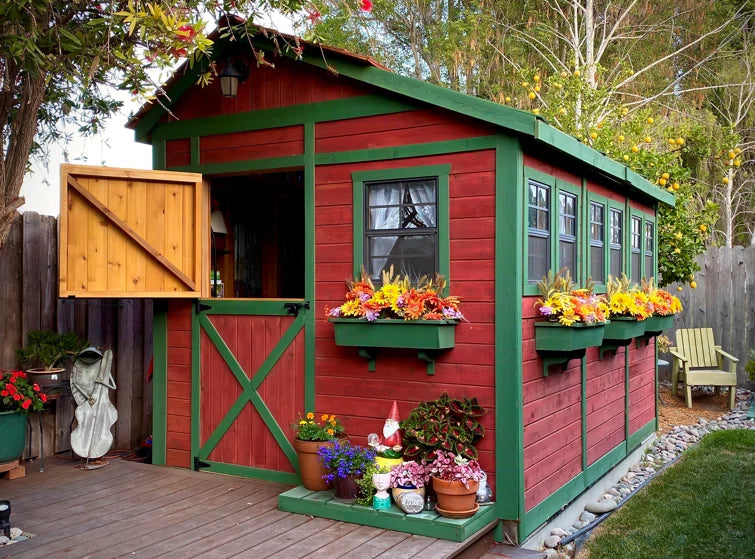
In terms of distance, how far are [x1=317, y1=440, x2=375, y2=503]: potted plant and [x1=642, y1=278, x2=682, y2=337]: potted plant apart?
352 cm

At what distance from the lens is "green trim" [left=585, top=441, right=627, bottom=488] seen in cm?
617

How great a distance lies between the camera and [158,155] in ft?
20.5

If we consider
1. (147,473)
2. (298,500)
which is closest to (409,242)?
(298,500)

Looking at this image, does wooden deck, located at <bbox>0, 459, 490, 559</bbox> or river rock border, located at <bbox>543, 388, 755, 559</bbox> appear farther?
river rock border, located at <bbox>543, 388, 755, 559</bbox>

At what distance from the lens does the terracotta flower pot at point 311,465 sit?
195 inches

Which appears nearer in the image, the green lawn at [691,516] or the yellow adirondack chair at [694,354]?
the green lawn at [691,516]

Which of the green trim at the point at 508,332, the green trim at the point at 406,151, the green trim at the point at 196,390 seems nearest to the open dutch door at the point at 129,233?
the green trim at the point at 196,390

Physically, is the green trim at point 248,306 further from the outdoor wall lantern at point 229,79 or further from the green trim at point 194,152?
the outdoor wall lantern at point 229,79

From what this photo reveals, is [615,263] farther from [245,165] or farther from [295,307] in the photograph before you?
[245,165]

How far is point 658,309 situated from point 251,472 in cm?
418

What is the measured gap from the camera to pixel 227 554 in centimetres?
412

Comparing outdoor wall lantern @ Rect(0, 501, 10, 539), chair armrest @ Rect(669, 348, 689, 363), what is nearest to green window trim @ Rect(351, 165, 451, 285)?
outdoor wall lantern @ Rect(0, 501, 10, 539)

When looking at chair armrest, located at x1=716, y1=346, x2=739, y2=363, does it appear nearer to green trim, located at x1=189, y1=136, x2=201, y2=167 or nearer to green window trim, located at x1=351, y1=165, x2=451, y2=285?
green window trim, located at x1=351, y1=165, x2=451, y2=285

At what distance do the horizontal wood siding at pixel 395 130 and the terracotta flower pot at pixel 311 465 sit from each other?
2.06 metres
